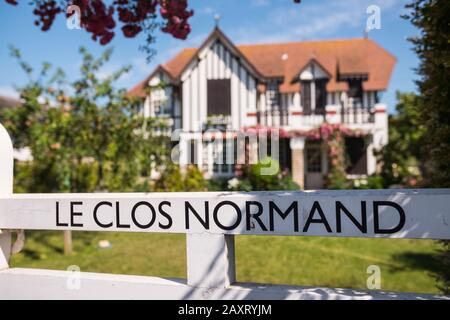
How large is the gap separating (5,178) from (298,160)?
1612cm

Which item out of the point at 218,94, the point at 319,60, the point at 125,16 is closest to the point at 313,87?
the point at 319,60

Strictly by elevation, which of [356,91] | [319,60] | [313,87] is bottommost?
[356,91]

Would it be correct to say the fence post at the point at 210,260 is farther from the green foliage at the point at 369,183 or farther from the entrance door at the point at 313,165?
the entrance door at the point at 313,165

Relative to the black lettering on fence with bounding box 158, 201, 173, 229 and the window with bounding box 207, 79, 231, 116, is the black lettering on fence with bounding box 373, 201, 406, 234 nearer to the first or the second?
the black lettering on fence with bounding box 158, 201, 173, 229

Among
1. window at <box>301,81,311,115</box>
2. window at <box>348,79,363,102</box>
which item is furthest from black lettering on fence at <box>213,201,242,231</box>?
window at <box>348,79,363,102</box>

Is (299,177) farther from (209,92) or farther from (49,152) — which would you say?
(49,152)

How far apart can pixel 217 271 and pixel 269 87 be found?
18198 millimetres

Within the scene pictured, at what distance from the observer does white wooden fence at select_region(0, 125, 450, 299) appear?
5.21 ft

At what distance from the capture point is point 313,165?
19.5 meters

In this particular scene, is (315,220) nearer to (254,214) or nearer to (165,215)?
(254,214)

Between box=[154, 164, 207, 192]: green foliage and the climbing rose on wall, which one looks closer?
box=[154, 164, 207, 192]: green foliage

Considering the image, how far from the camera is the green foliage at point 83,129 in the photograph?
31.3 feet

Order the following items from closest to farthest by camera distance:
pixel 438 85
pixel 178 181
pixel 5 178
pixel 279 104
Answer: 1. pixel 5 178
2. pixel 438 85
3. pixel 178 181
4. pixel 279 104

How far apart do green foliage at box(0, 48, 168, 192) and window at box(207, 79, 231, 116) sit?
7.98 metres
